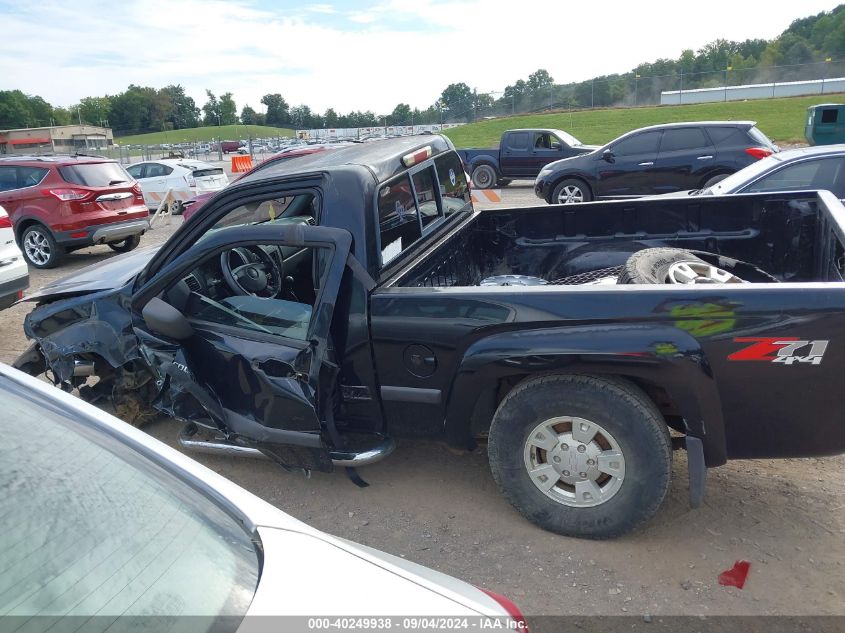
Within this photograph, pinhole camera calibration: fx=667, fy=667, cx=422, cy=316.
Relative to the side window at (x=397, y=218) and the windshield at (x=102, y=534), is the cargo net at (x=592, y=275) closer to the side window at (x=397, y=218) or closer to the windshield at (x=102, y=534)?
the side window at (x=397, y=218)

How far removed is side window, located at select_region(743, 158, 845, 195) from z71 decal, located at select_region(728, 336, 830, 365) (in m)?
5.30

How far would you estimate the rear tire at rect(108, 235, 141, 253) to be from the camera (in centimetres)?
1189

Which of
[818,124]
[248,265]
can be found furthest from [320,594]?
[818,124]

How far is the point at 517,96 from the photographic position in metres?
46.3

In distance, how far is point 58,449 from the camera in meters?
1.76

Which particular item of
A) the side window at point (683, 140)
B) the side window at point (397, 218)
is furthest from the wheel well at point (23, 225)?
the side window at point (683, 140)

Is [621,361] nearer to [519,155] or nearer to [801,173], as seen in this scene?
[801,173]

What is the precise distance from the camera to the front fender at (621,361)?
9.21 feet

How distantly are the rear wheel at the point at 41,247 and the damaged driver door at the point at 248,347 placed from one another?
7.91 meters

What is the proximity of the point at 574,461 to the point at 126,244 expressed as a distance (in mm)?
10922

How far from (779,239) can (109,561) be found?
444 cm

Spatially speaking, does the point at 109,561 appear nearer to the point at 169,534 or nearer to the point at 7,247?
the point at 169,534

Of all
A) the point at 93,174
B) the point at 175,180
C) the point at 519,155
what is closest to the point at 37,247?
the point at 93,174

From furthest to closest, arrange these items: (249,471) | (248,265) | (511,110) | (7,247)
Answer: (511,110) < (7,247) < (248,265) < (249,471)
